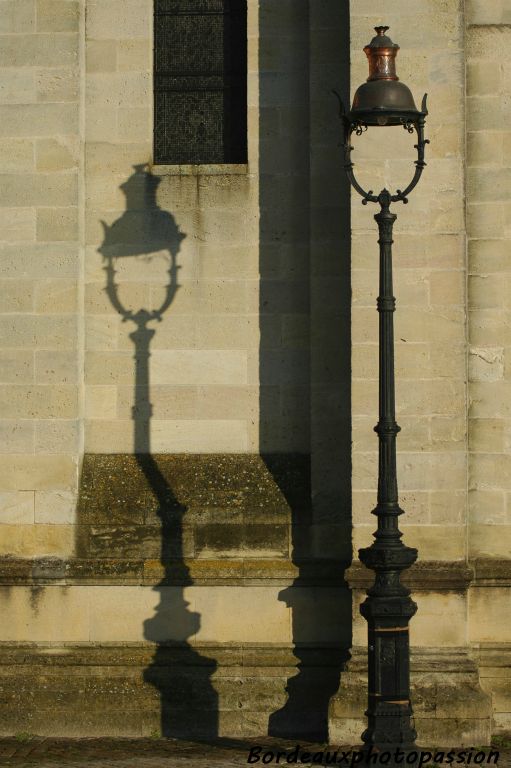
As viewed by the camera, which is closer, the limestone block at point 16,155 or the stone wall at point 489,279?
the stone wall at point 489,279

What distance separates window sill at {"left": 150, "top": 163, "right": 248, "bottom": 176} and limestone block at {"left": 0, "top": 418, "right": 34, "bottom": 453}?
289 centimetres

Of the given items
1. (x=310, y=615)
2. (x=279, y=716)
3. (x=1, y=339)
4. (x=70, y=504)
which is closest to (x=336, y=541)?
(x=310, y=615)

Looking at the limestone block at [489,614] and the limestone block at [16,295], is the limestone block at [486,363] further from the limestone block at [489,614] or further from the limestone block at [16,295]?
the limestone block at [16,295]

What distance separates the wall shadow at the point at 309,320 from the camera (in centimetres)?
1427

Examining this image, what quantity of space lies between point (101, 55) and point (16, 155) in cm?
138

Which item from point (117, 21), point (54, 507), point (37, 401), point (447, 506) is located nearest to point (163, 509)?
point (54, 507)

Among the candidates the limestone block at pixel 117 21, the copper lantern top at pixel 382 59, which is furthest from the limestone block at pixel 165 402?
the copper lantern top at pixel 382 59

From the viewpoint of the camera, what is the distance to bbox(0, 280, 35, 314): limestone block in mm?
14602

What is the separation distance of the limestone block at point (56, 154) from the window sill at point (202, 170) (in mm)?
822

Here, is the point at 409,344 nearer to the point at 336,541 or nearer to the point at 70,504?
the point at 336,541

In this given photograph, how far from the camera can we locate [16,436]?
14.5m

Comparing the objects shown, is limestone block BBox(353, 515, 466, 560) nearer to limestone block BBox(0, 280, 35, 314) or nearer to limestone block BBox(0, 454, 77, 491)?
limestone block BBox(0, 454, 77, 491)

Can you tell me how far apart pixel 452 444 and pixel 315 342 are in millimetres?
1772

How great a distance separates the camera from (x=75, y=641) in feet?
47.1
